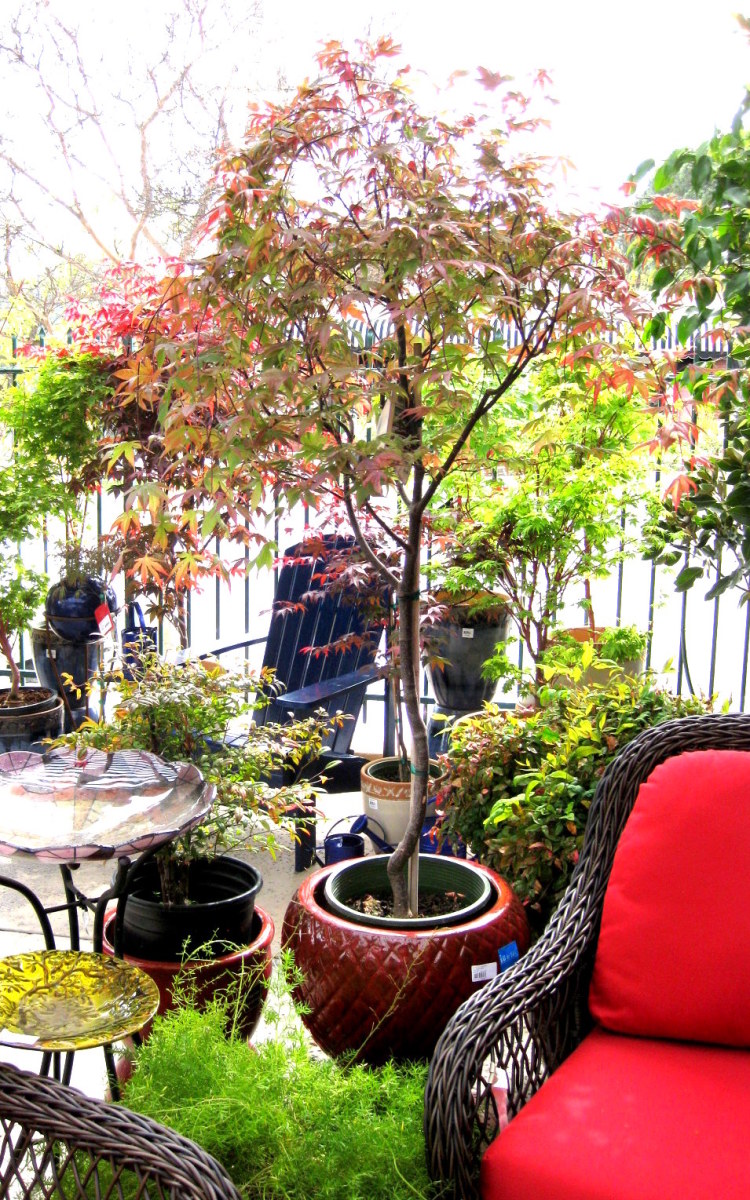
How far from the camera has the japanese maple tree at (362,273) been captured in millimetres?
1925

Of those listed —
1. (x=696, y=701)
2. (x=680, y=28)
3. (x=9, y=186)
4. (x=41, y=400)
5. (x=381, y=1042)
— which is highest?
(x=680, y=28)

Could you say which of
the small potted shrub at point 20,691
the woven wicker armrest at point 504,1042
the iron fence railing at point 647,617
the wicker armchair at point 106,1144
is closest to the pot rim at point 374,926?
the woven wicker armrest at point 504,1042

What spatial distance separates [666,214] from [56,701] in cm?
343

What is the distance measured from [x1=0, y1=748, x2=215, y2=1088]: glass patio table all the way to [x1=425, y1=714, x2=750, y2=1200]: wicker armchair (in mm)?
604

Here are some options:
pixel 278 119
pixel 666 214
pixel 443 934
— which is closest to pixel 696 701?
pixel 443 934

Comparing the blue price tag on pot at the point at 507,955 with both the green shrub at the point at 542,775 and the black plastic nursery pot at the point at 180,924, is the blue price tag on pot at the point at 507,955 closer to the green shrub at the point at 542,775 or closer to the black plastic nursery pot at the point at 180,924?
the green shrub at the point at 542,775

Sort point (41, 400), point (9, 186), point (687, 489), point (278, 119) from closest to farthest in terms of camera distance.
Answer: point (278, 119) < point (687, 489) < point (41, 400) < point (9, 186)

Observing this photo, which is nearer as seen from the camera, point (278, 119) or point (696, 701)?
point (278, 119)

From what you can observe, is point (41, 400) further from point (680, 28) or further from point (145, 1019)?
point (680, 28)

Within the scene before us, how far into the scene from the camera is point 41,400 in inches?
180

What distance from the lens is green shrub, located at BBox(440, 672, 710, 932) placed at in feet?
8.70

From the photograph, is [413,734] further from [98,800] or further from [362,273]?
[362,273]

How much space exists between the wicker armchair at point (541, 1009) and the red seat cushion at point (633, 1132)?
16 millimetres

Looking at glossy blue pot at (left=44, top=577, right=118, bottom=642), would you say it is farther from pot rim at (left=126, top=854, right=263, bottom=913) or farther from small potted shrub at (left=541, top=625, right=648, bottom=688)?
pot rim at (left=126, top=854, right=263, bottom=913)
